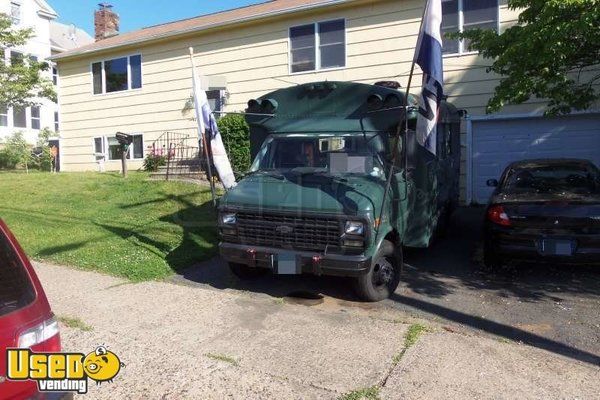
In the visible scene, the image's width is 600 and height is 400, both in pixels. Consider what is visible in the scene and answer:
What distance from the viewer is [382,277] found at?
5.80m

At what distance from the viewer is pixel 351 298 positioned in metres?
5.92

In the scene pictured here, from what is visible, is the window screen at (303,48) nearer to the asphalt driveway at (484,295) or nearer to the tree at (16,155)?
the asphalt driveway at (484,295)

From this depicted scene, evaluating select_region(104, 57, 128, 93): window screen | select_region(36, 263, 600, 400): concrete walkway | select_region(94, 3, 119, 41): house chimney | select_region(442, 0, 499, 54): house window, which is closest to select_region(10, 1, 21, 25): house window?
select_region(94, 3, 119, 41): house chimney

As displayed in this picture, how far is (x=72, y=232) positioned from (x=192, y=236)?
6.92 ft

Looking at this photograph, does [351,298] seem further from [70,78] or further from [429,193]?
[70,78]

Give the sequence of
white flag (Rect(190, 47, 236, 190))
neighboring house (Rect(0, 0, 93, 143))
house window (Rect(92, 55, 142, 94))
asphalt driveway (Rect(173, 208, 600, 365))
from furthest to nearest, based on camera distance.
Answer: neighboring house (Rect(0, 0, 93, 143)) → house window (Rect(92, 55, 142, 94)) → white flag (Rect(190, 47, 236, 190)) → asphalt driveway (Rect(173, 208, 600, 365))

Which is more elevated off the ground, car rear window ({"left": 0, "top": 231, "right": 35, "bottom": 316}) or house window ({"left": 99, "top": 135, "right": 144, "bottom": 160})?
house window ({"left": 99, "top": 135, "right": 144, "bottom": 160})

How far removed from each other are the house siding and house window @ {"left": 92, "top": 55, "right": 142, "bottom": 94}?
219 millimetres

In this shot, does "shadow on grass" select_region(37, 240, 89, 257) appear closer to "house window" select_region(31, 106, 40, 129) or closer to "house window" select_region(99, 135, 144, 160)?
"house window" select_region(99, 135, 144, 160)

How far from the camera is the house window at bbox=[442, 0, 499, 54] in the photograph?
38.7 ft

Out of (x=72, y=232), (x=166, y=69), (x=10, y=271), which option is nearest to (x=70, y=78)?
(x=166, y=69)

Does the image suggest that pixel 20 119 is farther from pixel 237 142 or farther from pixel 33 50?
pixel 237 142

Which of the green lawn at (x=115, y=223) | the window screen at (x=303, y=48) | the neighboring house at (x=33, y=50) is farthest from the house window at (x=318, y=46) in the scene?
the neighboring house at (x=33, y=50)

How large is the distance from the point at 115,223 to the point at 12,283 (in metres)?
7.22
